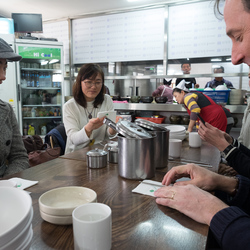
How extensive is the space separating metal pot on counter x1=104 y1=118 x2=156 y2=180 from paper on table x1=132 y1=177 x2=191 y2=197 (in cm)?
6

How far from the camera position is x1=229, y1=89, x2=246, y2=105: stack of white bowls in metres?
3.74

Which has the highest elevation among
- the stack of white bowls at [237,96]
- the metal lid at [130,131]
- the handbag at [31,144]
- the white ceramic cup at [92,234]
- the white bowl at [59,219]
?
the stack of white bowls at [237,96]

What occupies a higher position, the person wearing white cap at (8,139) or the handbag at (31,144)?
the person wearing white cap at (8,139)

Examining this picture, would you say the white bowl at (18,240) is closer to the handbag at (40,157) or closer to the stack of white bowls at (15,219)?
the stack of white bowls at (15,219)

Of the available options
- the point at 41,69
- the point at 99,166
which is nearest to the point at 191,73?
the point at 41,69

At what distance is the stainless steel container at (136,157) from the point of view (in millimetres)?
957

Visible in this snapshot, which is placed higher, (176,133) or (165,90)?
(165,90)

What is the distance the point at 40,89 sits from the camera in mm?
4980

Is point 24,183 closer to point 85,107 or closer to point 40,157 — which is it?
point 40,157

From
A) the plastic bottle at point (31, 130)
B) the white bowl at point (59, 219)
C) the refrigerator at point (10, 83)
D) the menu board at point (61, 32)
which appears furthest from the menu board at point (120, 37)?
the white bowl at point (59, 219)

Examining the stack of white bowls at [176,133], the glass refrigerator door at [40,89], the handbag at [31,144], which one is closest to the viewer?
the stack of white bowls at [176,133]

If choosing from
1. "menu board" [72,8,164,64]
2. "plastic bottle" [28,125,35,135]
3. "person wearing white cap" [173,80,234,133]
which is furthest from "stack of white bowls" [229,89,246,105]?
"plastic bottle" [28,125,35,135]

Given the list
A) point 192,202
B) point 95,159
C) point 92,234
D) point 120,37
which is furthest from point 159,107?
point 92,234

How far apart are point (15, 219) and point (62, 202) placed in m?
0.25
